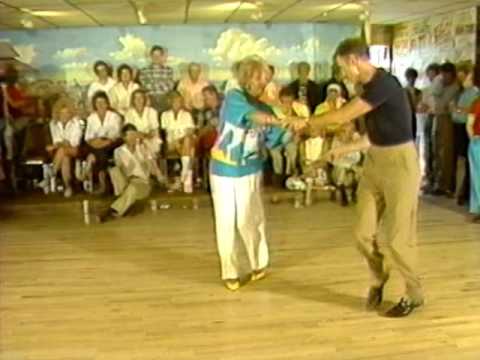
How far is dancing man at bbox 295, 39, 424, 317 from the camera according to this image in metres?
3.61

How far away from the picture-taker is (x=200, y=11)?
786cm

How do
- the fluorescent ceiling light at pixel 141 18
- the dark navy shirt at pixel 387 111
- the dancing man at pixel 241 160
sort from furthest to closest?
the fluorescent ceiling light at pixel 141 18 < the dancing man at pixel 241 160 < the dark navy shirt at pixel 387 111

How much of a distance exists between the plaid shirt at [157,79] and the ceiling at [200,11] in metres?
0.64

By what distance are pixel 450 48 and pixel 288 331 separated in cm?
594

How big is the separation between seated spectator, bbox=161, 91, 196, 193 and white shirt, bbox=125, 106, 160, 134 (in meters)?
0.22

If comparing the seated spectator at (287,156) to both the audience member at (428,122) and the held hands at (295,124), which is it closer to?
the audience member at (428,122)

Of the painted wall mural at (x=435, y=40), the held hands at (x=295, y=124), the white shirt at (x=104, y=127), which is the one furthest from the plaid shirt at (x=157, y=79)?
the held hands at (x=295, y=124)

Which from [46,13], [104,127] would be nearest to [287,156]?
[104,127]

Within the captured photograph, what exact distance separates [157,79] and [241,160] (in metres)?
5.25

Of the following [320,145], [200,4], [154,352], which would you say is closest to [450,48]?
[320,145]

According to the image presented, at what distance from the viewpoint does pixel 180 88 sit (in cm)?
906

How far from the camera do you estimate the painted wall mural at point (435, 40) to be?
26.3 feet

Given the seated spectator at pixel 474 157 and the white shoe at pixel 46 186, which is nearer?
the seated spectator at pixel 474 157

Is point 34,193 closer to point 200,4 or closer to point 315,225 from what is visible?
point 200,4
